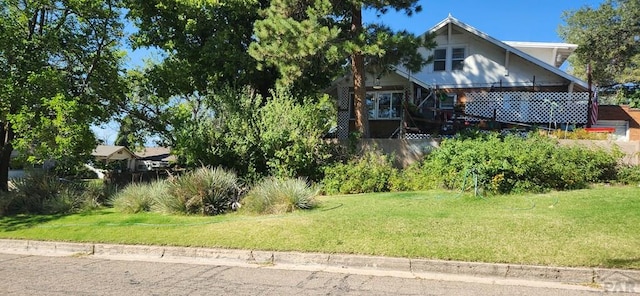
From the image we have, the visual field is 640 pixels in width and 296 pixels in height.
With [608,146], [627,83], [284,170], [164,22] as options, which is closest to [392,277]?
[284,170]

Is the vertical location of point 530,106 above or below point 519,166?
above

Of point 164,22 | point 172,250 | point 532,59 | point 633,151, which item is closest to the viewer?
point 172,250

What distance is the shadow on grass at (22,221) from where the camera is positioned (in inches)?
460

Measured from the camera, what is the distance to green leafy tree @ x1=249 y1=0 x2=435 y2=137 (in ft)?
45.4

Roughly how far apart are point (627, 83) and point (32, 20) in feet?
122

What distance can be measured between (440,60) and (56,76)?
17.5m

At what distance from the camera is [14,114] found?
15.3m

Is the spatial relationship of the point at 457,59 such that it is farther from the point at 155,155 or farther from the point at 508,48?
the point at 155,155

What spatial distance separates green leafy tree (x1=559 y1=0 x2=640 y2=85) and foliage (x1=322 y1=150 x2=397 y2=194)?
26.2 metres

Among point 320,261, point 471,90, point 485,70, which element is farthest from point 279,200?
point 485,70

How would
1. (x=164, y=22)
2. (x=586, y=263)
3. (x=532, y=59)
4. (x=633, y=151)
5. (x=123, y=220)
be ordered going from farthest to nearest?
(x=532, y=59), (x=164, y=22), (x=633, y=151), (x=123, y=220), (x=586, y=263)

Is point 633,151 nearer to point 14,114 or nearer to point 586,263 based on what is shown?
point 586,263

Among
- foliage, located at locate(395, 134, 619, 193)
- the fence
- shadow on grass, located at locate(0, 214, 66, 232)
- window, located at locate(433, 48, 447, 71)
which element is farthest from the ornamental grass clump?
window, located at locate(433, 48, 447, 71)

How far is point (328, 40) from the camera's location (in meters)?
14.1
